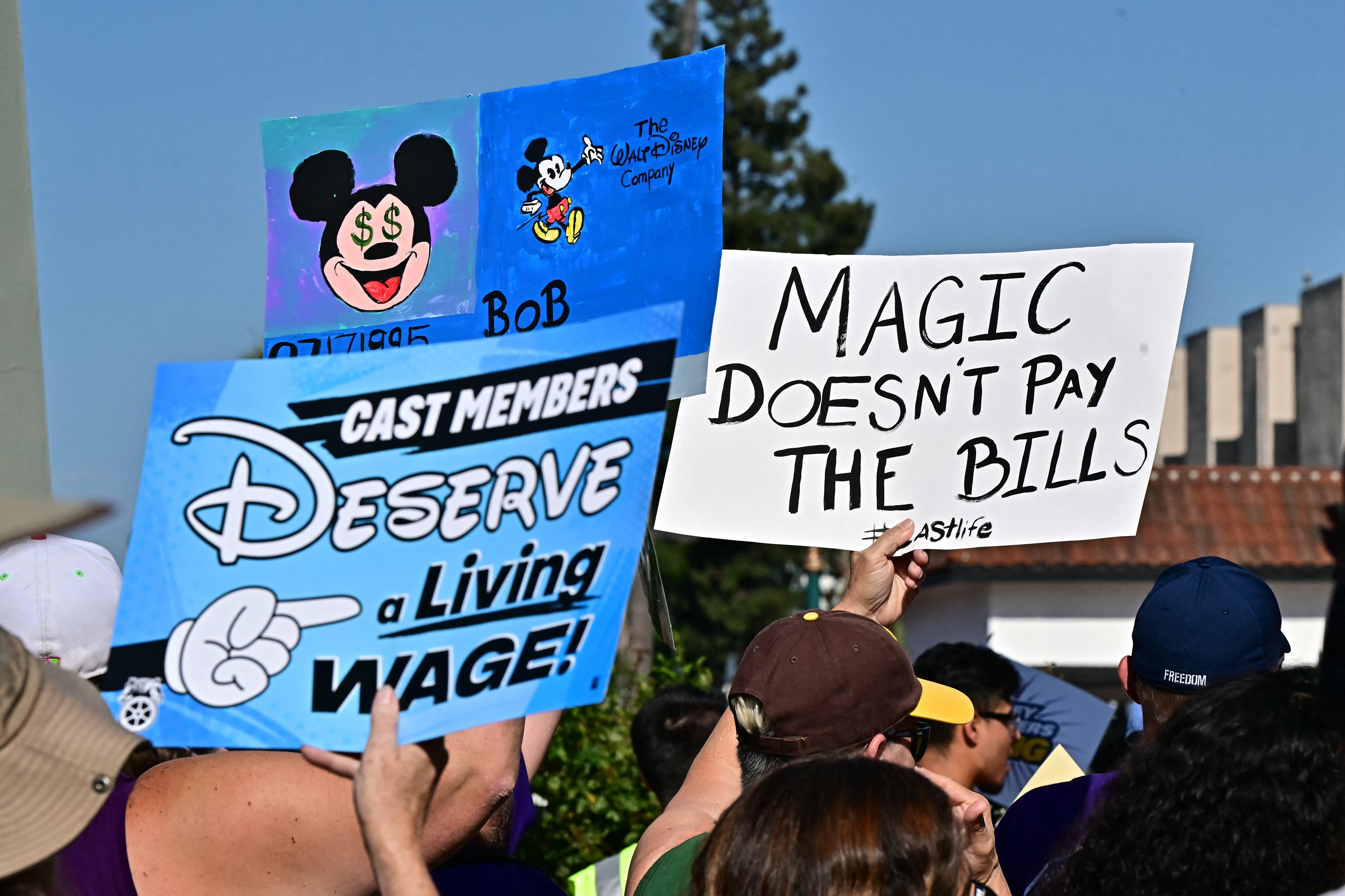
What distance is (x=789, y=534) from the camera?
345 cm

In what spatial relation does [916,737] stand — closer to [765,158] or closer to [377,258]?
[377,258]

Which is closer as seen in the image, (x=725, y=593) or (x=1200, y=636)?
(x=1200, y=636)

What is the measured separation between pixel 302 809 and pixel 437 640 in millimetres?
334

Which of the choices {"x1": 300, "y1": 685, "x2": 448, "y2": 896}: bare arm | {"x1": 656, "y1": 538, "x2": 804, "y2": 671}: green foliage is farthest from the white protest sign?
{"x1": 656, "y1": 538, "x2": 804, "y2": 671}: green foliage

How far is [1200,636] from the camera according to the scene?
2.88 metres

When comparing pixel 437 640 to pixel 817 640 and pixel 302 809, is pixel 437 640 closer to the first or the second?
pixel 302 809

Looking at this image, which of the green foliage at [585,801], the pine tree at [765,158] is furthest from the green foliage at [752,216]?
the green foliage at [585,801]

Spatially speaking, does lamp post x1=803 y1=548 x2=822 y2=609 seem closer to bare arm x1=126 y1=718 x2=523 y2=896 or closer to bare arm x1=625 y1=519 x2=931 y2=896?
bare arm x1=625 y1=519 x2=931 y2=896

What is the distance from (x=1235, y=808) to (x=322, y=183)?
249cm

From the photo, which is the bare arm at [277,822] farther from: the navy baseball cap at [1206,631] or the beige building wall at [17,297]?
the navy baseball cap at [1206,631]

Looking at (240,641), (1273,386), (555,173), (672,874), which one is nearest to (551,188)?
(555,173)

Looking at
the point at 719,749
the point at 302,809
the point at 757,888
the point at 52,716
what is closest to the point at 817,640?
the point at 719,749

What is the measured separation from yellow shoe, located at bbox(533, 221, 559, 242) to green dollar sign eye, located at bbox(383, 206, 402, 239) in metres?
0.33

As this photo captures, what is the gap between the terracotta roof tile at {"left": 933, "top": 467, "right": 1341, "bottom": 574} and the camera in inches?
661
